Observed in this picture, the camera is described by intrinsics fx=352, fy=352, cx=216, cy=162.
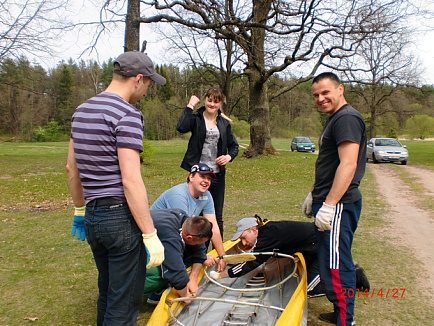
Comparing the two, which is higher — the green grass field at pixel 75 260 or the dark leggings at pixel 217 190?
the dark leggings at pixel 217 190

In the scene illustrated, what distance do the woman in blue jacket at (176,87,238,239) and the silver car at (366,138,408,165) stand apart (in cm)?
1831

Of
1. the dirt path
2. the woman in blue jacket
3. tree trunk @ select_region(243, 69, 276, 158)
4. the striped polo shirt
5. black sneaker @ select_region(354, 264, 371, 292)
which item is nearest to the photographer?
the striped polo shirt

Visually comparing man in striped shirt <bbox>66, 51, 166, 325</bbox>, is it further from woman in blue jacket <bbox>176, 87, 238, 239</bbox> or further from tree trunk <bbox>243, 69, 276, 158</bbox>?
tree trunk <bbox>243, 69, 276, 158</bbox>

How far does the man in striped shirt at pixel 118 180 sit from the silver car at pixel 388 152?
815 inches

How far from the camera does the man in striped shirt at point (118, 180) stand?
2043mm

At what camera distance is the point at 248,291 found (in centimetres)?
361

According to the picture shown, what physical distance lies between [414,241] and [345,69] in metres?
16.2

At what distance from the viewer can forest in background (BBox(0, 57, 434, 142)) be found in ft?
121

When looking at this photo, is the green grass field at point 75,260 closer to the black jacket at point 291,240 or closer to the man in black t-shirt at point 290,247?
the man in black t-shirt at point 290,247

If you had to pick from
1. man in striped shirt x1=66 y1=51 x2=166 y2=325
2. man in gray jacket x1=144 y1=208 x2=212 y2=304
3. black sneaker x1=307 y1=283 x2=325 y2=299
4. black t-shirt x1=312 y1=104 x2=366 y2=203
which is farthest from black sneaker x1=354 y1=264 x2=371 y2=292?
man in striped shirt x1=66 y1=51 x2=166 y2=325

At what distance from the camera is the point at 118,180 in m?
2.10

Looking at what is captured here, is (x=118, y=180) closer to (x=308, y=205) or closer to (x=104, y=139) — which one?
(x=104, y=139)

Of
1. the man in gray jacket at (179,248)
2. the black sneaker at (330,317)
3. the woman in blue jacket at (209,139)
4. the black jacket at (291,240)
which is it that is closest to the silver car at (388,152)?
the woman in blue jacket at (209,139)

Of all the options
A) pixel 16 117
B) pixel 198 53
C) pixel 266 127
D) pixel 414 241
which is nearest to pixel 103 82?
pixel 16 117
